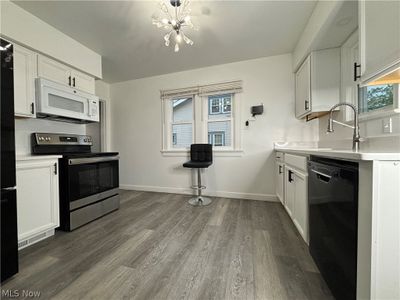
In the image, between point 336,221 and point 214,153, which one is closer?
point 336,221

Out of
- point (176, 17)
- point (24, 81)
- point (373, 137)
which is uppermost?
point (176, 17)

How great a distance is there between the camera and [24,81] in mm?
1965

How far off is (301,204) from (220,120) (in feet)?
6.86

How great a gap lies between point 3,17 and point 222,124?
9.81 feet

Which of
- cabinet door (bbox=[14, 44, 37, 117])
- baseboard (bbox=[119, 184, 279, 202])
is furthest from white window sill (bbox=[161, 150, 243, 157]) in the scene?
cabinet door (bbox=[14, 44, 37, 117])

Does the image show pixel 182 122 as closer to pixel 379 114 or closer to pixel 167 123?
pixel 167 123

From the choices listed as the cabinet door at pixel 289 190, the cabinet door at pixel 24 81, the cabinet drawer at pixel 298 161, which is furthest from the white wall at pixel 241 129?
the cabinet door at pixel 24 81

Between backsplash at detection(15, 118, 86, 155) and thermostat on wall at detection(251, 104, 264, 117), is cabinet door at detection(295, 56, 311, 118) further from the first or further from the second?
backsplash at detection(15, 118, 86, 155)

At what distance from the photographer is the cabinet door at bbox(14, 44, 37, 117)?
189 centimetres

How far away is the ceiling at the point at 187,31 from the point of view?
74.1 inches

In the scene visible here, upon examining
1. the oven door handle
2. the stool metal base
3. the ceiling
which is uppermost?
the ceiling

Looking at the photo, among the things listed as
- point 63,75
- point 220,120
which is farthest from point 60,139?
point 220,120

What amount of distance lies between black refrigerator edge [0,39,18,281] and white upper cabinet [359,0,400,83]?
2.35 meters

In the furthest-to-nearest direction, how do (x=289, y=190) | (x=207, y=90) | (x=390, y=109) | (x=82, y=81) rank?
(x=207, y=90)
(x=82, y=81)
(x=289, y=190)
(x=390, y=109)
